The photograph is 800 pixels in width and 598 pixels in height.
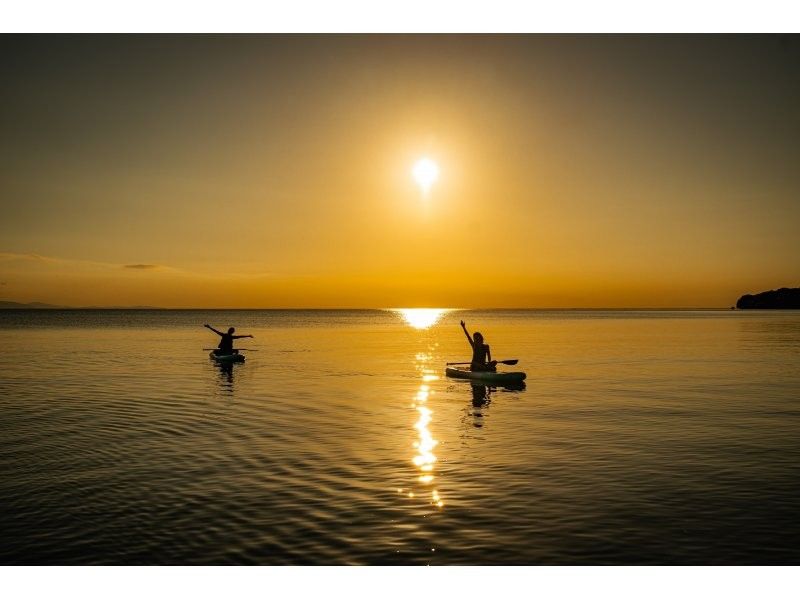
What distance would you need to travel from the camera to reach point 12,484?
15328 mm

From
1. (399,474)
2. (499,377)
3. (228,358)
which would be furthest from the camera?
(228,358)

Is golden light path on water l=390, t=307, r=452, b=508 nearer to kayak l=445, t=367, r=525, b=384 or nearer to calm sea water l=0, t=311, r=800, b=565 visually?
calm sea water l=0, t=311, r=800, b=565

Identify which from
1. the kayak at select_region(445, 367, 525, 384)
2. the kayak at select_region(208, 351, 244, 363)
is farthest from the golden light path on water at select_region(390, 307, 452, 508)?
the kayak at select_region(208, 351, 244, 363)

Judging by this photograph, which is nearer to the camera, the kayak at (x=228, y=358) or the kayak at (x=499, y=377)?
the kayak at (x=499, y=377)

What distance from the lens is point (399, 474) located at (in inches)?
645

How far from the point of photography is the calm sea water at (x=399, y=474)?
1142cm

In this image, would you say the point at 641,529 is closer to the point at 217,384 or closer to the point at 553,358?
the point at 217,384

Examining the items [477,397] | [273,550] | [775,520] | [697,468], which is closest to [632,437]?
[697,468]

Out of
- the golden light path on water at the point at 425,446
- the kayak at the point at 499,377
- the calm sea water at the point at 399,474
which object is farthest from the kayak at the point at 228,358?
the kayak at the point at 499,377

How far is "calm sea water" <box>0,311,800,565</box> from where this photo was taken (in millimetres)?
11422

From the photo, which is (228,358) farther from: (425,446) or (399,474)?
(399,474)

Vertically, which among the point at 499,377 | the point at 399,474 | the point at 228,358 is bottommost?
the point at 399,474

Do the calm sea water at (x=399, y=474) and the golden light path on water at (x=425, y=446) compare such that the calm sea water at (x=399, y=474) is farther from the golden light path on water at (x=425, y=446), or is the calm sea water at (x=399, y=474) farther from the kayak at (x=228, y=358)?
the kayak at (x=228, y=358)

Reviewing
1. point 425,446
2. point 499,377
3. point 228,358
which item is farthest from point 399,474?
point 228,358
